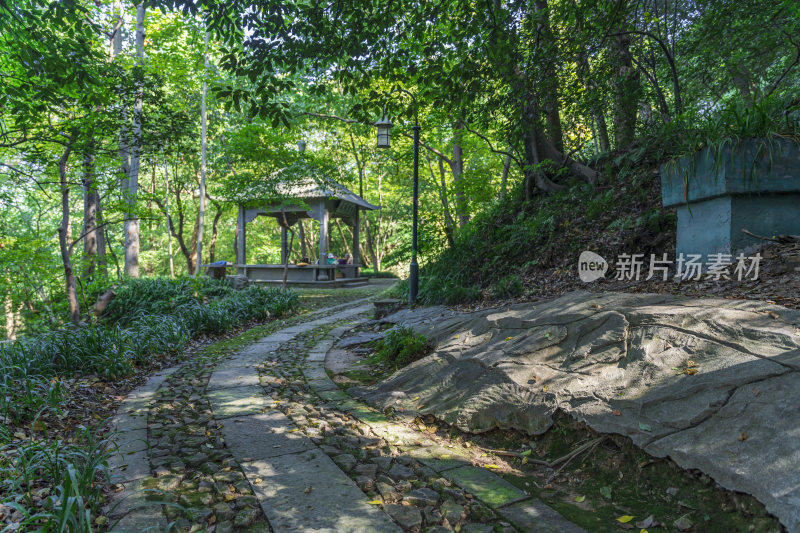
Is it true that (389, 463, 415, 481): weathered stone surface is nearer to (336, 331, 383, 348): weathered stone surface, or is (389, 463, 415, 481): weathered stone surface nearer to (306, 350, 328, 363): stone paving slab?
(306, 350, 328, 363): stone paving slab

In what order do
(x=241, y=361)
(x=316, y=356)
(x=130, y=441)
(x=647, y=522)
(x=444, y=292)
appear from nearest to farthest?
1. (x=647, y=522)
2. (x=130, y=441)
3. (x=241, y=361)
4. (x=316, y=356)
5. (x=444, y=292)

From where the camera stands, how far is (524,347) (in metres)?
3.47

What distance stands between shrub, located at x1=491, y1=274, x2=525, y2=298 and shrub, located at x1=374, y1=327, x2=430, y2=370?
193 cm

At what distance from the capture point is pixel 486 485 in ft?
7.81

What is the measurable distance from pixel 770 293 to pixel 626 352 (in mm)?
1475

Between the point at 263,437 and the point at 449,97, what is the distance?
3952mm

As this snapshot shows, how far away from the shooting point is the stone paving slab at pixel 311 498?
201 centimetres

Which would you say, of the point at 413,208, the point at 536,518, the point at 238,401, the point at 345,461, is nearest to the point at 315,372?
the point at 238,401

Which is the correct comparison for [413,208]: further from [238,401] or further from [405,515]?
[405,515]

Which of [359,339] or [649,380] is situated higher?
[649,380]

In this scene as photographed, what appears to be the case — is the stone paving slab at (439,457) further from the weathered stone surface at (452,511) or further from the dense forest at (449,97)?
the dense forest at (449,97)

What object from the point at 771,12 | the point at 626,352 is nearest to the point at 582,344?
the point at 626,352

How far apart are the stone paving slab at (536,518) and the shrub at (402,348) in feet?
8.31

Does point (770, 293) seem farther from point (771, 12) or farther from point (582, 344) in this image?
point (771, 12)
